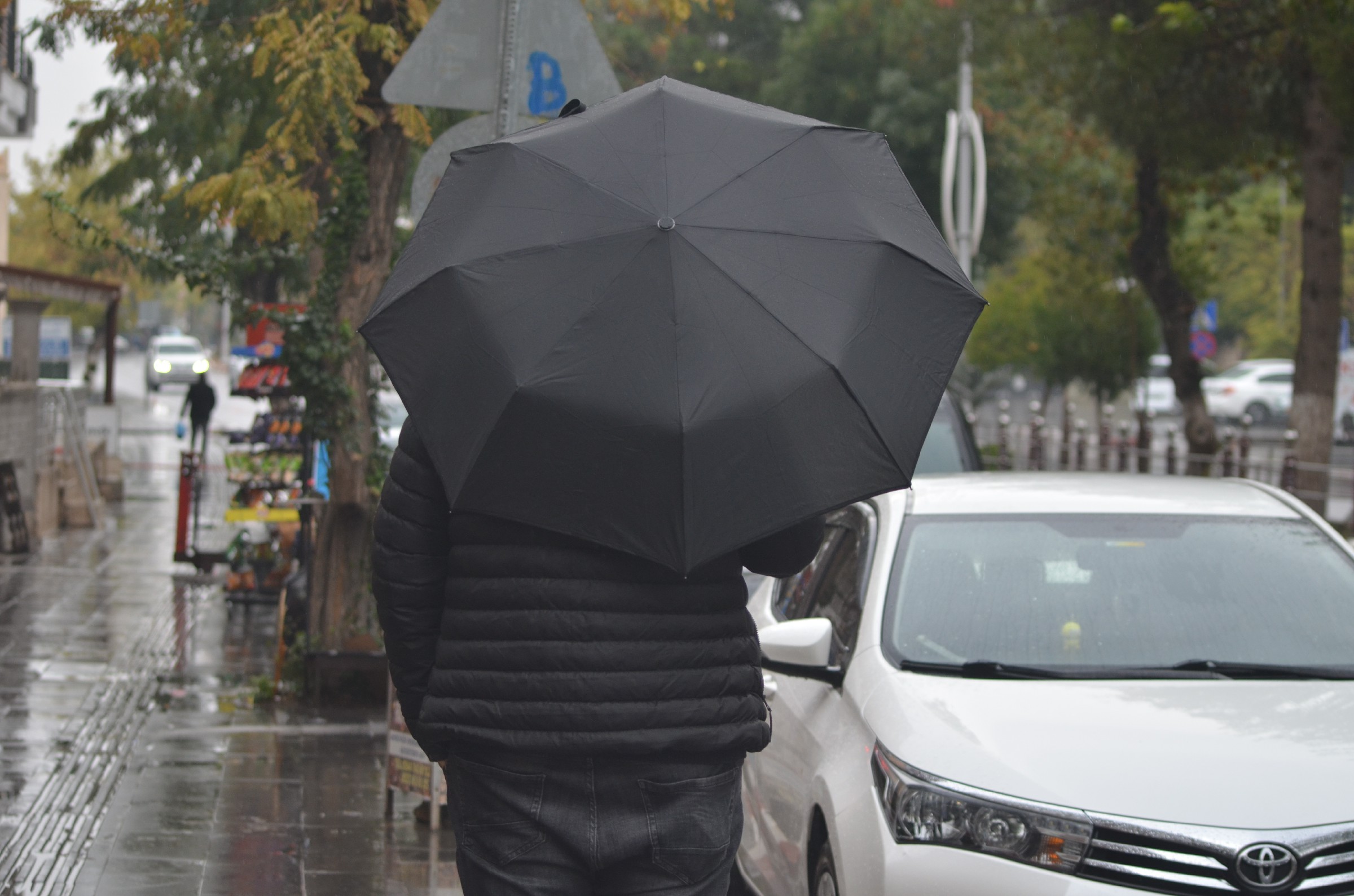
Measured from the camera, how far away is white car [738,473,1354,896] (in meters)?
3.52

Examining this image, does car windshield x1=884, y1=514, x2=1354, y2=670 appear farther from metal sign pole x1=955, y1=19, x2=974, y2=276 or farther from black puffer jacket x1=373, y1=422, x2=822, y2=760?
metal sign pole x1=955, y1=19, x2=974, y2=276

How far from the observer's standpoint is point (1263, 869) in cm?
341

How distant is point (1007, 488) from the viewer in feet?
17.2

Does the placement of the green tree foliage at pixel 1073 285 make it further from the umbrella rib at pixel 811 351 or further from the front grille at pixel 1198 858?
the umbrella rib at pixel 811 351

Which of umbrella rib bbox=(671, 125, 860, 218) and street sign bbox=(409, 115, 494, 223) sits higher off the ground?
street sign bbox=(409, 115, 494, 223)

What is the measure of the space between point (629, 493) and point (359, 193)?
611 centimetres

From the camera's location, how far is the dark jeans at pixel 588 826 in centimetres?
269

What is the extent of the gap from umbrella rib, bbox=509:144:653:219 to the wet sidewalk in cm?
339

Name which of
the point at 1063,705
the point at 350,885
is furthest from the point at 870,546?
the point at 350,885

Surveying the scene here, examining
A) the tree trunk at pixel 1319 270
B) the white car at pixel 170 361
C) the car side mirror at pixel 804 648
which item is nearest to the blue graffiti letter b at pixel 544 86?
the car side mirror at pixel 804 648

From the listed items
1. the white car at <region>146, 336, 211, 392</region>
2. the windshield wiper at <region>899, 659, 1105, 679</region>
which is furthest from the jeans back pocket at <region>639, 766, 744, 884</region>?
the white car at <region>146, 336, 211, 392</region>

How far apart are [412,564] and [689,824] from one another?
0.65 m

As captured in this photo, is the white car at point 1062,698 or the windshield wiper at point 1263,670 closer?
the white car at point 1062,698

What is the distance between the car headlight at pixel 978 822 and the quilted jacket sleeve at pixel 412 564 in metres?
1.37
